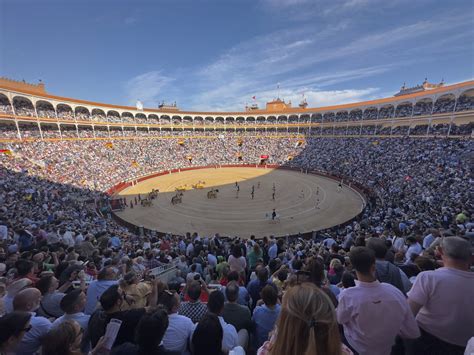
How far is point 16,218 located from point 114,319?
50.0 feet

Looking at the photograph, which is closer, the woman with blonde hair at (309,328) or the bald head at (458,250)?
the woman with blonde hair at (309,328)

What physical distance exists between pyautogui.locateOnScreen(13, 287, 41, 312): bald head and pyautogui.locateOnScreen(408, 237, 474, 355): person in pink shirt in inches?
206

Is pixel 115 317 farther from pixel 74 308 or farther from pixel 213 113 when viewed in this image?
pixel 213 113

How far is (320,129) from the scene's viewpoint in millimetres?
58281

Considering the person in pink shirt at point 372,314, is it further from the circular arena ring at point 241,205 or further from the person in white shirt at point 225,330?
the circular arena ring at point 241,205

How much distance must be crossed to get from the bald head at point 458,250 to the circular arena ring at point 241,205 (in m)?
16.1

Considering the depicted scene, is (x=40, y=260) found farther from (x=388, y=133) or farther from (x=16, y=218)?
(x=388, y=133)

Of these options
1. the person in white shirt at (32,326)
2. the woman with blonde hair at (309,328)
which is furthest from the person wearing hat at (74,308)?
the woman with blonde hair at (309,328)

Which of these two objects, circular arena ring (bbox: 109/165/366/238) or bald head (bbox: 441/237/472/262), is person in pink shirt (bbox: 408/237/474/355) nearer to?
bald head (bbox: 441/237/472/262)

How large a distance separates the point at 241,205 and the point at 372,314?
23.6 m

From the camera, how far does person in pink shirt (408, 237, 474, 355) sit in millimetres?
2562

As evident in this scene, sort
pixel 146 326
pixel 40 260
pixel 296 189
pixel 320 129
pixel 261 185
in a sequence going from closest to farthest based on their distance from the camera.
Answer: pixel 146 326
pixel 40 260
pixel 296 189
pixel 261 185
pixel 320 129

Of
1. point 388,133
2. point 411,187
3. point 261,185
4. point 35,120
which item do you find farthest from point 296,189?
point 35,120

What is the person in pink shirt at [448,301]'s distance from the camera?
101 inches
